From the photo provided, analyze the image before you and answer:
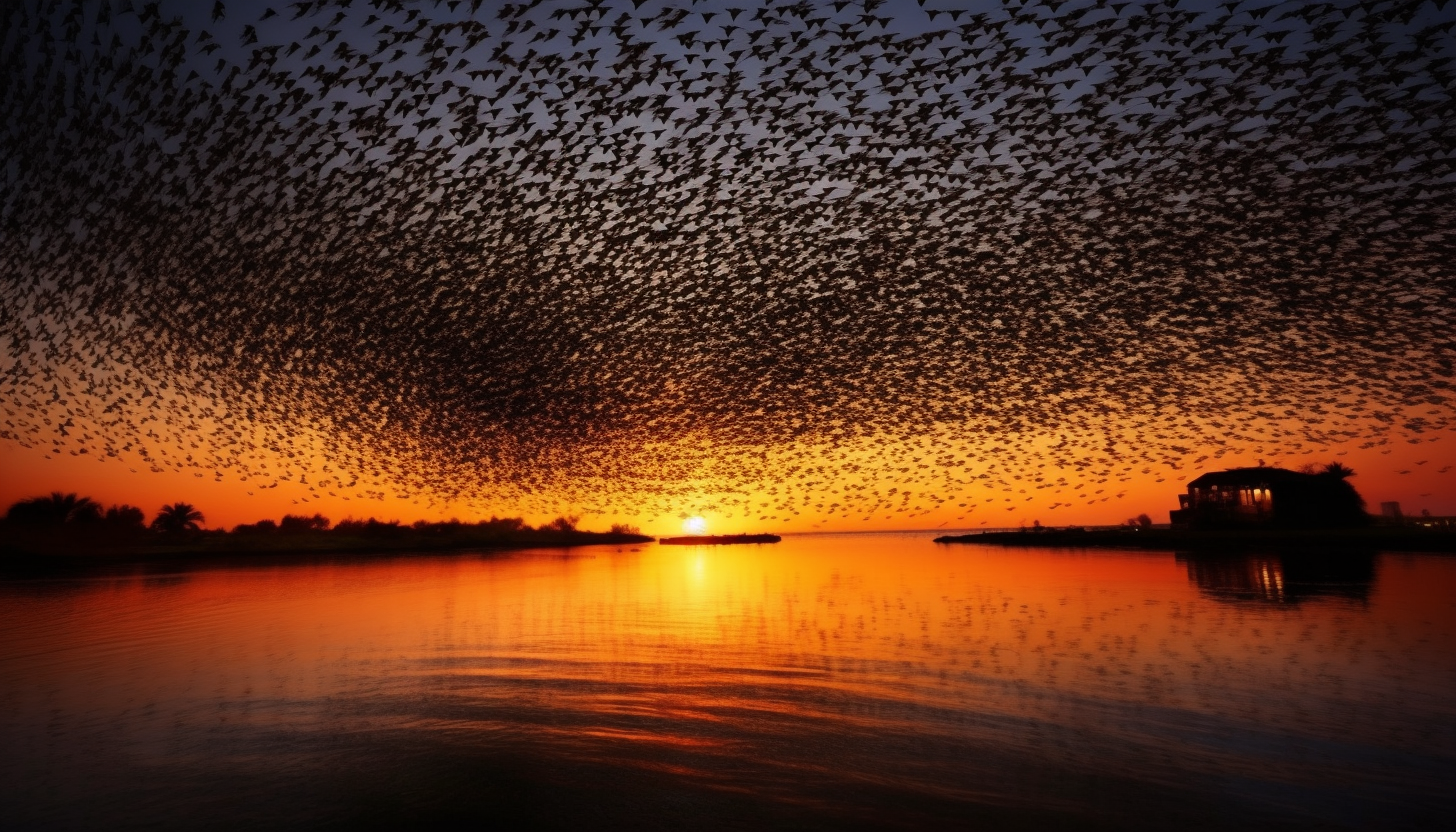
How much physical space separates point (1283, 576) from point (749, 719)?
97.7 feet

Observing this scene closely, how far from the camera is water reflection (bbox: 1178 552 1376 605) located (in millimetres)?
24794

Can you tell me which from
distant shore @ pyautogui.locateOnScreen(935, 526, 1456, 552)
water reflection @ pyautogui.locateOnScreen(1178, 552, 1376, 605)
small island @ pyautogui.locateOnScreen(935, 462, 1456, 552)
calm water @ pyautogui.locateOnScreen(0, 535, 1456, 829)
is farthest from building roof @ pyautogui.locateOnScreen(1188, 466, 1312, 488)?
calm water @ pyautogui.locateOnScreen(0, 535, 1456, 829)

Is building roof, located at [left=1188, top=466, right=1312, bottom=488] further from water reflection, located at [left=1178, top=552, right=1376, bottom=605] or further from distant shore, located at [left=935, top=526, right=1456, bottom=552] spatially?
water reflection, located at [left=1178, top=552, right=1376, bottom=605]

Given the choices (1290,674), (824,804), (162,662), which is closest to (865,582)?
(1290,674)

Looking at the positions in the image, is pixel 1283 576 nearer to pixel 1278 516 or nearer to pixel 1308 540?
pixel 1308 540

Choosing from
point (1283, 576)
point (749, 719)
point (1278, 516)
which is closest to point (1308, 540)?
point (1278, 516)

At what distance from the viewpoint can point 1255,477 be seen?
2356 inches

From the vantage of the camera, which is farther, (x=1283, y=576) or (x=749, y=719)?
(x=1283, y=576)

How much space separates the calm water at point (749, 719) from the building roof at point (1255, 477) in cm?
4091

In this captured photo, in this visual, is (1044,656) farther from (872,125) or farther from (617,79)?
(617,79)

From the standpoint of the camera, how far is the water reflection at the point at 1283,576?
2479 cm

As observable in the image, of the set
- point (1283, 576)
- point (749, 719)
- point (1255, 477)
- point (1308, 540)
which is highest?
point (1255, 477)

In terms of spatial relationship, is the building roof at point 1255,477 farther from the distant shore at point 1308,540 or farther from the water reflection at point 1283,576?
the water reflection at point 1283,576

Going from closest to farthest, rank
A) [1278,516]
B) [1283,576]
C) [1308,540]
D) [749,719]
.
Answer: [749,719] < [1283,576] < [1308,540] < [1278,516]
